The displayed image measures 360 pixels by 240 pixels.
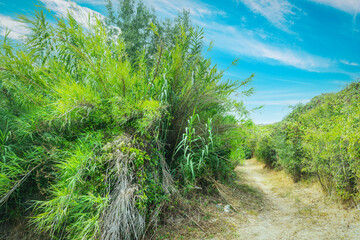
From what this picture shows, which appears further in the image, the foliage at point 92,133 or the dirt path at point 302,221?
the dirt path at point 302,221

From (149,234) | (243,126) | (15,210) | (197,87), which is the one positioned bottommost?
(15,210)

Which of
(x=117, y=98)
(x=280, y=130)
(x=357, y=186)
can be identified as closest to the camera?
(x=117, y=98)

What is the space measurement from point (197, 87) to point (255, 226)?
245cm

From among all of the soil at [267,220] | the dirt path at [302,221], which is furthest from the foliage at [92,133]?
the dirt path at [302,221]

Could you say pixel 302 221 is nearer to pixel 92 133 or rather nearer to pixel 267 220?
pixel 267 220

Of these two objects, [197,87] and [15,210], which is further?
[197,87]

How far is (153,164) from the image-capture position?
2768mm

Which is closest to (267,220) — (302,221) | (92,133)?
(302,221)

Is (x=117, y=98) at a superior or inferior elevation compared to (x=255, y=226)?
superior

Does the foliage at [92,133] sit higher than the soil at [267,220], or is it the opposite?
the foliage at [92,133]

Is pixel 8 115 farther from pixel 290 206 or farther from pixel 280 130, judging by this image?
pixel 280 130

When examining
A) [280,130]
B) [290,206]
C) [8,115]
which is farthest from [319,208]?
[8,115]

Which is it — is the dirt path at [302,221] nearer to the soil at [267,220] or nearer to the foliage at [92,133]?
the soil at [267,220]

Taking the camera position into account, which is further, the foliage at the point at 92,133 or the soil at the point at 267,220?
the soil at the point at 267,220
